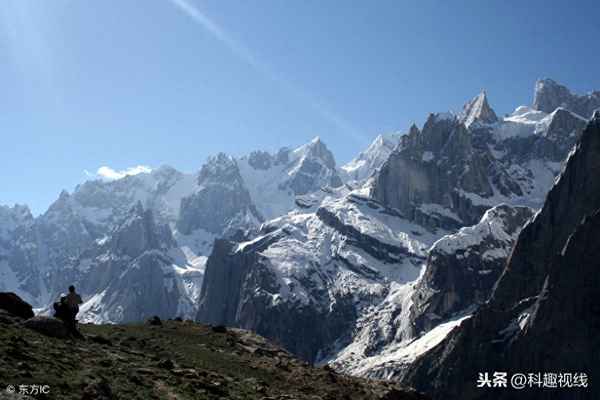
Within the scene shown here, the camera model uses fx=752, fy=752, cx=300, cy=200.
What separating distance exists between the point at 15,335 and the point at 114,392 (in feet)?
27.8

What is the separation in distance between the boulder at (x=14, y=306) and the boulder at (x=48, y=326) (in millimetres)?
5346

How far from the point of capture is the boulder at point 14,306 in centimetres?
4888

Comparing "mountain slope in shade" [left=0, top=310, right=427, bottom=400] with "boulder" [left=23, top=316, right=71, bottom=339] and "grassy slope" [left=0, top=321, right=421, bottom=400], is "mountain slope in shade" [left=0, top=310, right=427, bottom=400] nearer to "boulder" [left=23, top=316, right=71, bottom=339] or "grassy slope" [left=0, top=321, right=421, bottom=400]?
"grassy slope" [left=0, top=321, right=421, bottom=400]

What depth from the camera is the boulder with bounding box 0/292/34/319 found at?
48.9 m

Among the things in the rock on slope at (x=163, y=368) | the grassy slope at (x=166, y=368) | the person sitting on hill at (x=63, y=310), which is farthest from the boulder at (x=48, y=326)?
the grassy slope at (x=166, y=368)

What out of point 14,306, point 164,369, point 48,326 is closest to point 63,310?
point 48,326

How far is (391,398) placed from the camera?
52.0 m

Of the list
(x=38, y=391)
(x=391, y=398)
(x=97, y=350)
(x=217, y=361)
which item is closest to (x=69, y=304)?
(x=97, y=350)

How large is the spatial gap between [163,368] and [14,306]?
12.8m

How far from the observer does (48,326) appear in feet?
144

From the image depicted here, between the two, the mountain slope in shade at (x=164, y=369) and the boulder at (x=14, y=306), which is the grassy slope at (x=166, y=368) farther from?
the boulder at (x=14, y=306)

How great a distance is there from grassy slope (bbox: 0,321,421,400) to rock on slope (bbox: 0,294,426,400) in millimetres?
46

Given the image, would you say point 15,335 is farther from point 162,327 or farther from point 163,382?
point 162,327

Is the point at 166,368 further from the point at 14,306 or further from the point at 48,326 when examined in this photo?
the point at 14,306
